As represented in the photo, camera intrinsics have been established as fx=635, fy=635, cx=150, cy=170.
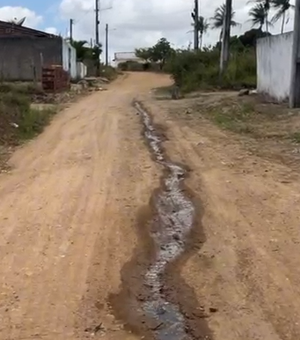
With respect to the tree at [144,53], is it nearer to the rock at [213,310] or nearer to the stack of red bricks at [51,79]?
the stack of red bricks at [51,79]

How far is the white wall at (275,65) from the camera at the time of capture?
19531 millimetres

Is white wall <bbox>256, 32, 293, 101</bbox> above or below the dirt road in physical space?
above

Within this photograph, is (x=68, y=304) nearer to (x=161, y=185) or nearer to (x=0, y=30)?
(x=161, y=185)

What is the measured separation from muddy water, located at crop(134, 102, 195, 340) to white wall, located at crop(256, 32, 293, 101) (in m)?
10.1

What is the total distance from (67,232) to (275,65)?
53.6ft

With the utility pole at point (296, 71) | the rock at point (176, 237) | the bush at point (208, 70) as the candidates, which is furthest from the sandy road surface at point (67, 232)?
the bush at point (208, 70)

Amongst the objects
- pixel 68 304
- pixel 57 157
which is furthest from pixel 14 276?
pixel 57 157

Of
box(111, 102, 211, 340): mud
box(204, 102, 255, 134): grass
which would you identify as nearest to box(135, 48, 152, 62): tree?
box(204, 102, 255, 134): grass

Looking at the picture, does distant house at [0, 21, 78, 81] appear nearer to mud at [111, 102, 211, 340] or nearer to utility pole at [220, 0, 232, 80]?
utility pole at [220, 0, 232, 80]

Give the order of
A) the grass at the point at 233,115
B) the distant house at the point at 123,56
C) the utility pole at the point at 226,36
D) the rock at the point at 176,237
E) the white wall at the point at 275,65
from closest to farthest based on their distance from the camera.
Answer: the rock at the point at 176,237 → the grass at the point at 233,115 → the white wall at the point at 275,65 → the utility pole at the point at 226,36 → the distant house at the point at 123,56

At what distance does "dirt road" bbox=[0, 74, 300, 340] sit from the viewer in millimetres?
4387

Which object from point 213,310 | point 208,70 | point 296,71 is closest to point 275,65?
point 296,71

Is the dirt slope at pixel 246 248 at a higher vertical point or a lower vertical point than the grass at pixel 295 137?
lower

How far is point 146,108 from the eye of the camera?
21203 millimetres
